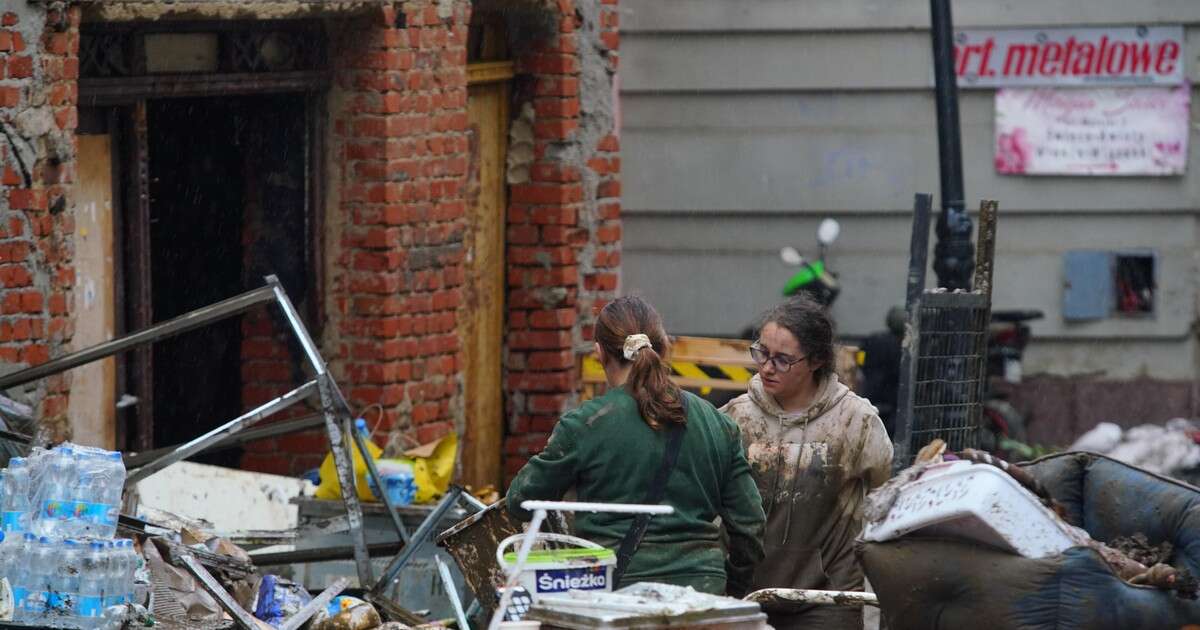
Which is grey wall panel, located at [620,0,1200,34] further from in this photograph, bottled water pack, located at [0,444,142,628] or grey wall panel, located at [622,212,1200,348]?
bottled water pack, located at [0,444,142,628]

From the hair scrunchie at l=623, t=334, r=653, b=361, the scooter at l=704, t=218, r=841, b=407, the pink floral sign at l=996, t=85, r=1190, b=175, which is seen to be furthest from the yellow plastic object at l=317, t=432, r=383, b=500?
the pink floral sign at l=996, t=85, r=1190, b=175

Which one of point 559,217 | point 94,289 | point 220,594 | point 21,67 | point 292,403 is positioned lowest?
point 220,594

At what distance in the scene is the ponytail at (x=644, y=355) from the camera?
529 centimetres

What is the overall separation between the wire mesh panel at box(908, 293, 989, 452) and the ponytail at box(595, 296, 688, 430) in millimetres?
2263

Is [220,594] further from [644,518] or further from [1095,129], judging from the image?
[1095,129]

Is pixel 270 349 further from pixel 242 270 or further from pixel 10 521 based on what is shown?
pixel 10 521

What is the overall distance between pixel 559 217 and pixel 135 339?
370 cm

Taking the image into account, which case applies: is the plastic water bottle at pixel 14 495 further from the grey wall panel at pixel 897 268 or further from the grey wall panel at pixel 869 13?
the grey wall panel at pixel 869 13

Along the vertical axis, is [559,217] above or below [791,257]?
above

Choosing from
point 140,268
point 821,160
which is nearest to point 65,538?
point 140,268

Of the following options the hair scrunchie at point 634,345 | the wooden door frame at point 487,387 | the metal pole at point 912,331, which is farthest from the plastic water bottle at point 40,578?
the wooden door frame at point 487,387

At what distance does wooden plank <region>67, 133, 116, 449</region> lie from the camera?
25.1 feet

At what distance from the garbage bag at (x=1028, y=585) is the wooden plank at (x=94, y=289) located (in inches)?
146

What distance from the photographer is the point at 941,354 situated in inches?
302
